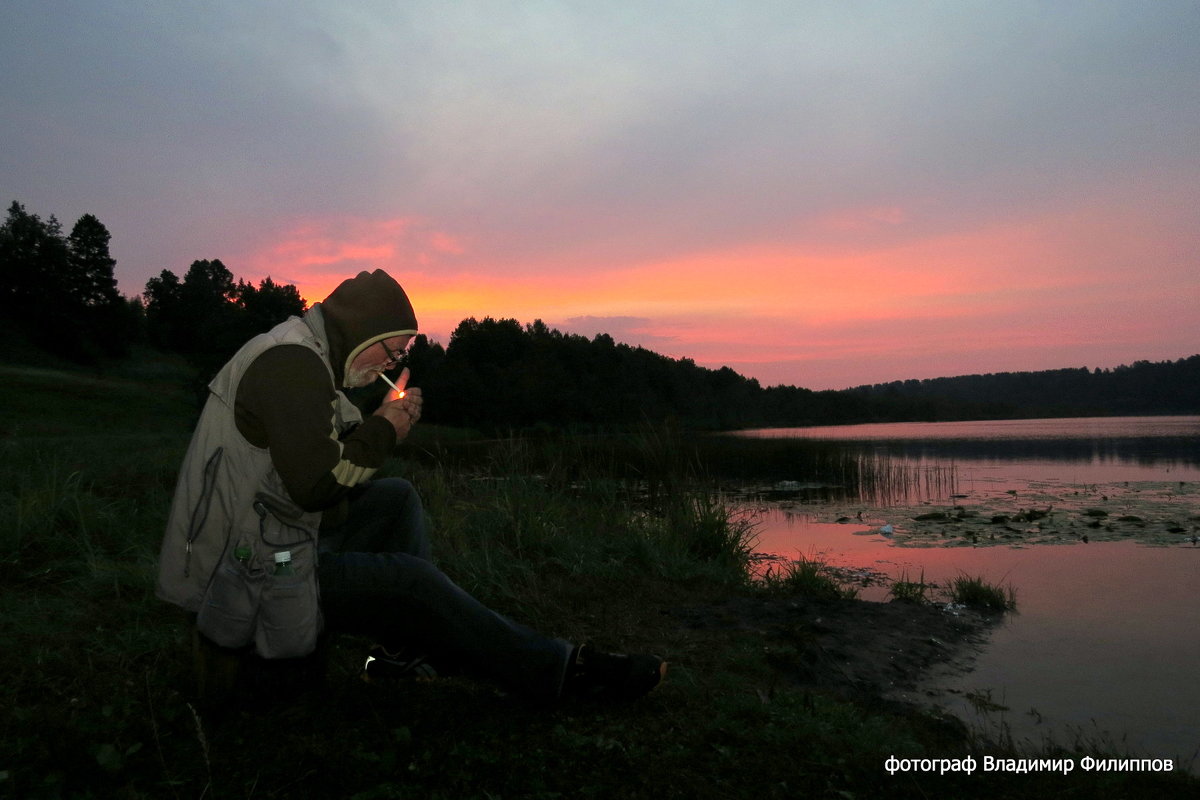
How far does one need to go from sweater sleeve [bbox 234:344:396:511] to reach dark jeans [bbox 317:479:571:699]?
311 mm

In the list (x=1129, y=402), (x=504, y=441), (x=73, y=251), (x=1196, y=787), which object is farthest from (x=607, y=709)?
(x=1129, y=402)

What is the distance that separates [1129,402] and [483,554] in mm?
97712

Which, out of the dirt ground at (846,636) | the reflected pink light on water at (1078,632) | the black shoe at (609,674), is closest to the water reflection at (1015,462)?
the reflected pink light on water at (1078,632)

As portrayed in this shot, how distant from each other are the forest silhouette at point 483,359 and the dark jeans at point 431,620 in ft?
60.4

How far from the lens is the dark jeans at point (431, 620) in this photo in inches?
91.5

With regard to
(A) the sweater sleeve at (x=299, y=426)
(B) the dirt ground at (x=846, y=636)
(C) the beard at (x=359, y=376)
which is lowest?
(B) the dirt ground at (x=846, y=636)

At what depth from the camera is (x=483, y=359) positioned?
67250 mm

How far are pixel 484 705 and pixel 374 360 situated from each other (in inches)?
48.6

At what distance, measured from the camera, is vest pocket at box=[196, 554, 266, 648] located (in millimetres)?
2125

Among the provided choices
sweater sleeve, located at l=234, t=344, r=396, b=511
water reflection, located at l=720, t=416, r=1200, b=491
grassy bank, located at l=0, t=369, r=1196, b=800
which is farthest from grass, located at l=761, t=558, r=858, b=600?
water reflection, located at l=720, t=416, r=1200, b=491

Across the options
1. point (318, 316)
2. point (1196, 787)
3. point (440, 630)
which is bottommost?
point (1196, 787)

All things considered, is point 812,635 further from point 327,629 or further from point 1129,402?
point 1129,402

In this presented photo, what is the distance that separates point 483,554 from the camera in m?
4.82

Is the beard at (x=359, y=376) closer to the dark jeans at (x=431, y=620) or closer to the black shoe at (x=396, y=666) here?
the dark jeans at (x=431, y=620)
